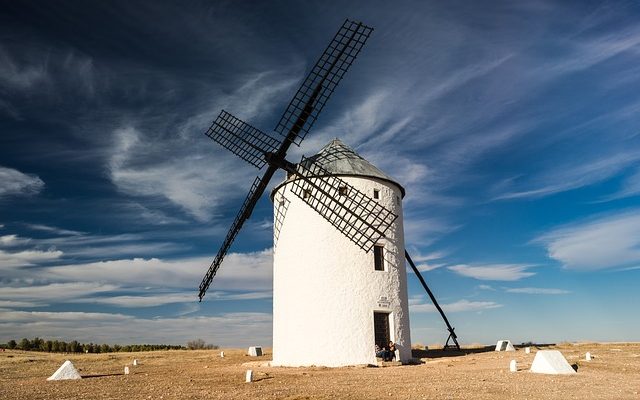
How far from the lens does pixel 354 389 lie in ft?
37.0

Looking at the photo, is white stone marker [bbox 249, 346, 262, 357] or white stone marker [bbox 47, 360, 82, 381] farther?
white stone marker [bbox 249, 346, 262, 357]

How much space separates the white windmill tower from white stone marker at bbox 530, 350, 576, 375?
21.5 feet

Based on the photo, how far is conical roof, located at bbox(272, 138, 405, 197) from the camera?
2027 cm

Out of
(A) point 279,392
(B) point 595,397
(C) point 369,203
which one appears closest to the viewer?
(B) point 595,397

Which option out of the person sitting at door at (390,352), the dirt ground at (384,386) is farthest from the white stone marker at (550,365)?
the person sitting at door at (390,352)

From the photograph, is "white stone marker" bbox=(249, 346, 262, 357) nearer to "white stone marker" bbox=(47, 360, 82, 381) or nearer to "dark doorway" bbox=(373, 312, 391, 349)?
"dark doorway" bbox=(373, 312, 391, 349)

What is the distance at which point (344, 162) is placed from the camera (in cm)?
2086

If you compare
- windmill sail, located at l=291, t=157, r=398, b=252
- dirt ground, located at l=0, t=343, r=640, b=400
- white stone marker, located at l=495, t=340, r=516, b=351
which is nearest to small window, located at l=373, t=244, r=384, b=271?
windmill sail, located at l=291, t=157, r=398, b=252

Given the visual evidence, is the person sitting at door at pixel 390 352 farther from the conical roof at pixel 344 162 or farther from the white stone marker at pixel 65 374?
the white stone marker at pixel 65 374

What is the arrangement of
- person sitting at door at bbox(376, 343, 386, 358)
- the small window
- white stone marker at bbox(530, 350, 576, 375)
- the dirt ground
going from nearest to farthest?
the dirt ground
white stone marker at bbox(530, 350, 576, 375)
person sitting at door at bbox(376, 343, 386, 358)
the small window

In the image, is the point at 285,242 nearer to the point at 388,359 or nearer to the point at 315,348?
the point at 315,348

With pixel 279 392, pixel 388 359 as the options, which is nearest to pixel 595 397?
pixel 279 392

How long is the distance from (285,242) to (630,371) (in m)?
14.0

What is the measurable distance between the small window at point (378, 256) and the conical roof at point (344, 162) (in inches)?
131
